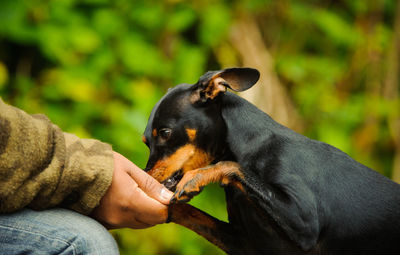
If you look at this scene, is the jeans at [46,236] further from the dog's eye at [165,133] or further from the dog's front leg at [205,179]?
the dog's eye at [165,133]

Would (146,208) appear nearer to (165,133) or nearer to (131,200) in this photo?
(131,200)

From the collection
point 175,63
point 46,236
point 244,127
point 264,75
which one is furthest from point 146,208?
point 264,75

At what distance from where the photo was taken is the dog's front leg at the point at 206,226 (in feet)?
5.77

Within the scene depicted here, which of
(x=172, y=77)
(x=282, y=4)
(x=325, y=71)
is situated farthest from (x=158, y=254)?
(x=282, y=4)

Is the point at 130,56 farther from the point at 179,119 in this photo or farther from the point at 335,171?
the point at 335,171

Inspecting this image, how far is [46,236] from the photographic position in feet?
4.38

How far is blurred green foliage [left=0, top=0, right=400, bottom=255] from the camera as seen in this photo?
3432 mm

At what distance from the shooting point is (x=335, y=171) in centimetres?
183

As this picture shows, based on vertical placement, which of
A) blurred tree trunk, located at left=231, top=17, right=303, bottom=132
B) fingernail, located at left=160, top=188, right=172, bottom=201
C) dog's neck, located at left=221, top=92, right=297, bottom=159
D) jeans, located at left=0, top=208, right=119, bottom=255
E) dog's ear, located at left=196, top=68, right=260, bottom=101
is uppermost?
blurred tree trunk, located at left=231, top=17, right=303, bottom=132

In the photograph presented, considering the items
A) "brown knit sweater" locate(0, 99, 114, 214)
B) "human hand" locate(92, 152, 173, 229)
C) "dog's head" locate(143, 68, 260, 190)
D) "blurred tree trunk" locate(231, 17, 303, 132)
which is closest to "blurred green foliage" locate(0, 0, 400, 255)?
"blurred tree trunk" locate(231, 17, 303, 132)

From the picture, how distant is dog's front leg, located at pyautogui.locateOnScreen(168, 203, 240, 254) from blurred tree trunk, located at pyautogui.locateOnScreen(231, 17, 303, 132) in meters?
2.45

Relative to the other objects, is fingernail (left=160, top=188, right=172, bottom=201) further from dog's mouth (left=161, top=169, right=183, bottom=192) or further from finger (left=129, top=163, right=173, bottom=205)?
dog's mouth (left=161, top=169, right=183, bottom=192)

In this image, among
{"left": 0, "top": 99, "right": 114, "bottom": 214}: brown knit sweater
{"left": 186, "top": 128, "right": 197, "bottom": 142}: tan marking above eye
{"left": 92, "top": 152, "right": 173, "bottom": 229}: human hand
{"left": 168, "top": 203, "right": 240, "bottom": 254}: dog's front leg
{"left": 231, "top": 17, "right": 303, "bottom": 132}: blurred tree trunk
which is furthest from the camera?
{"left": 231, "top": 17, "right": 303, "bottom": 132}: blurred tree trunk

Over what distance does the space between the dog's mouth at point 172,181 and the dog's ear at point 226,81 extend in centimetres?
34
